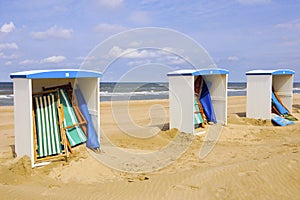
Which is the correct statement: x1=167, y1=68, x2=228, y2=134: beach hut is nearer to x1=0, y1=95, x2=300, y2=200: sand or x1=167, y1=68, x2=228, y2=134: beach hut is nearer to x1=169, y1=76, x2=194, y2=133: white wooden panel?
x1=169, y1=76, x2=194, y2=133: white wooden panel

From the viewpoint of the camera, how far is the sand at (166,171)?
18.0 feet

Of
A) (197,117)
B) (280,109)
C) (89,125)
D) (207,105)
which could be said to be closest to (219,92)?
(207,105)

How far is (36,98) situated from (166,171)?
137 inches

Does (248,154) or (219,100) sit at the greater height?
(219,100)

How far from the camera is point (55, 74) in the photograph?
738 cm

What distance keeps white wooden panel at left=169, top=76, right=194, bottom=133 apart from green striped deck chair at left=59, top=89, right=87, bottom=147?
3.74 meters

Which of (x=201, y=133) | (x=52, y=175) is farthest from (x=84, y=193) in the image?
(x=201, y=133)

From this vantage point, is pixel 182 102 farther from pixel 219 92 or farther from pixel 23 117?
pixel 23 117

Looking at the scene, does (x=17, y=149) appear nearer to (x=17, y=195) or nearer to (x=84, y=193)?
(x=17, y=195)

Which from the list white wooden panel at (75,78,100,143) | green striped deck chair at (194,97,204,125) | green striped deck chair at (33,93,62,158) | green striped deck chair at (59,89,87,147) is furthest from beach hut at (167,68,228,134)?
green striped deck chair at (33,93,62,158)

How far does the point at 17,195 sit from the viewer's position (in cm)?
548

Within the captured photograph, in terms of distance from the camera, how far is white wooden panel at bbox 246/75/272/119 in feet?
44.0

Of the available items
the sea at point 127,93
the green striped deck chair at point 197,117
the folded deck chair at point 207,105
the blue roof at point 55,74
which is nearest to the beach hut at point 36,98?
the blue roof at point 55,74

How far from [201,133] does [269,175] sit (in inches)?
196
